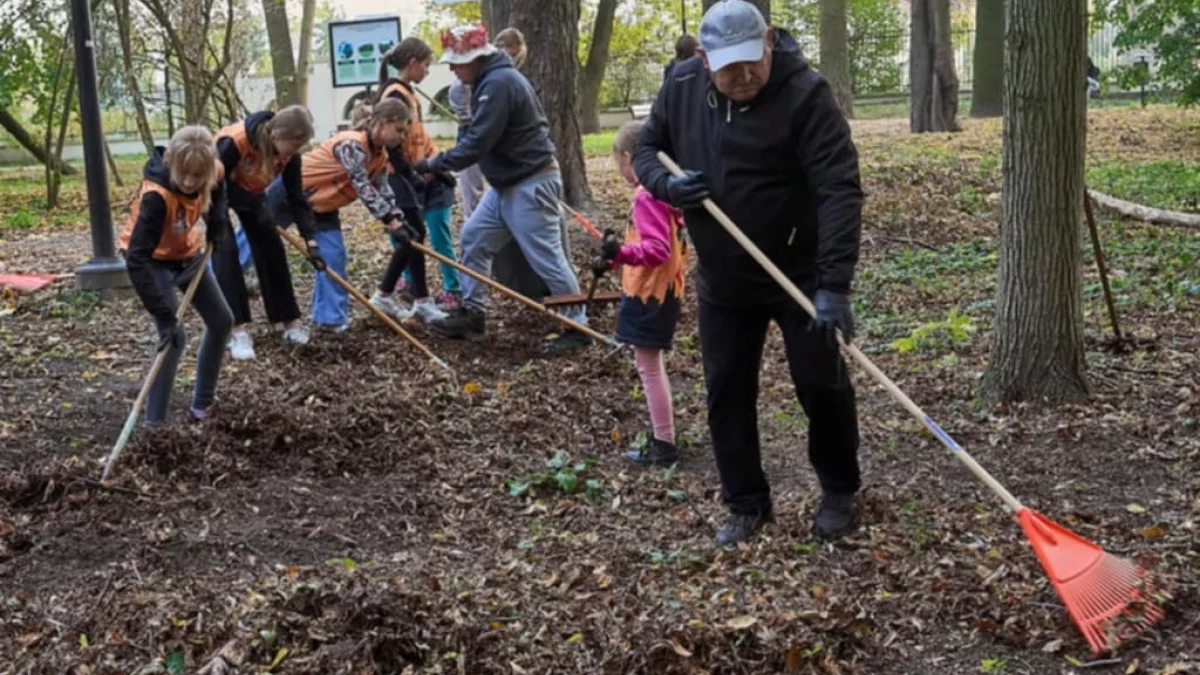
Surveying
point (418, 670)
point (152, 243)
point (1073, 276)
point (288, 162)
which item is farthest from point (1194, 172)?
point (418, 670)

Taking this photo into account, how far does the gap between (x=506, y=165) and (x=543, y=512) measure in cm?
290

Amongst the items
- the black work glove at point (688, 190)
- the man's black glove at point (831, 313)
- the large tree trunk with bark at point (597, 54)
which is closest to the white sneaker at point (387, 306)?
the black work glove at point (688, 190)

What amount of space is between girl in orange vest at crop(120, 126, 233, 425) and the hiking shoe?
2.11 m

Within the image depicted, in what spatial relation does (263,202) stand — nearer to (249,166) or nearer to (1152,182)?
(249,166)

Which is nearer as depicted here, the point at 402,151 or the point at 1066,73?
the point at 1066,73

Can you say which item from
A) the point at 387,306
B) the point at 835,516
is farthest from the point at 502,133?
the point at 835,516

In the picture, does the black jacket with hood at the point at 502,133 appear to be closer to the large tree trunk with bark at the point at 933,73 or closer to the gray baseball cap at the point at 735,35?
the gray baseball cap at the point at 735,35

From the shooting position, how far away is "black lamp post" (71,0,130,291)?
8.38 meters

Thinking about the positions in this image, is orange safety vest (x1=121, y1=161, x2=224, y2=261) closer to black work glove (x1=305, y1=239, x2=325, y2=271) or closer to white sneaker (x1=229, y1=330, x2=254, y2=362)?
black work glove (x1=305, y1=239, x2=325, y2=271)

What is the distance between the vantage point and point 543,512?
5062mm

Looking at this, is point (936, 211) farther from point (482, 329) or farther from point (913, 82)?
point (913, 82)

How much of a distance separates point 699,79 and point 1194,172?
9.56 meters

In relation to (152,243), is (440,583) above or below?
below

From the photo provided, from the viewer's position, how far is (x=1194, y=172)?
12.1 m
